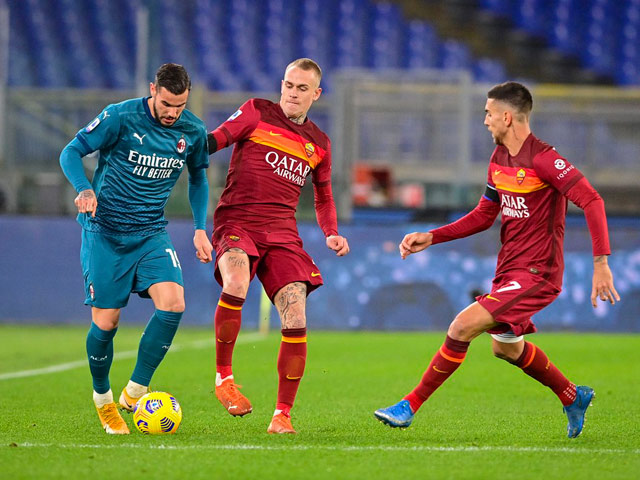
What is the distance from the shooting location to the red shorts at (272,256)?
19.2 feet

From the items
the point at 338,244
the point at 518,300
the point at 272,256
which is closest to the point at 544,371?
the point at 518,300

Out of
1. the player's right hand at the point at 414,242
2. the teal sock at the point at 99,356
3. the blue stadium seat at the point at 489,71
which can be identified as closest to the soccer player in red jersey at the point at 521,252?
the player's right hand at the point at 414,242

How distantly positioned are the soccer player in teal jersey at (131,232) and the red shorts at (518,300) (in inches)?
66.0

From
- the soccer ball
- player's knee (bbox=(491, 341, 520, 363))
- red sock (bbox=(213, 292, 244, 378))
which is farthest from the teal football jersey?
player's knee (bbox=(491, 341, 520, 363))

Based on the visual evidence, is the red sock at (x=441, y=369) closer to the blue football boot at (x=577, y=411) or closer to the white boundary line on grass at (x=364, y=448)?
the white boundary line on grass at (x=364, y=448)

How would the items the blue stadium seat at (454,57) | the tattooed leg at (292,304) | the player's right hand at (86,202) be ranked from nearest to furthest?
1. the player's right hand at (86,202)
2. the tattooed leg at (292,304)
3. the blue stadium seat at (454,57)

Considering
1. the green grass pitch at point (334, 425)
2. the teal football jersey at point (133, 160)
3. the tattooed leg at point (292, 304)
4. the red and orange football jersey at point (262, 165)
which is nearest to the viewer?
the green grass pitch at point (334, 425)

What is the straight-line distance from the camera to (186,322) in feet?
48.6

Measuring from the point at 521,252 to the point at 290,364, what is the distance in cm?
145

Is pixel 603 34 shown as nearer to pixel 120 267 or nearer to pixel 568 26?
pixel 568 26

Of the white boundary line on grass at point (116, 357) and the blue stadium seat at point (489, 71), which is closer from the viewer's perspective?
the white boundary line on grass at point (116, 357)

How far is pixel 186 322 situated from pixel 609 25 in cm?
1220

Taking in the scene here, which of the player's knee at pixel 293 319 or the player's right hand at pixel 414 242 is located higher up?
the player's right hand at pixel 414 242

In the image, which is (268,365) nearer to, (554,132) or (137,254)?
(137,254)
